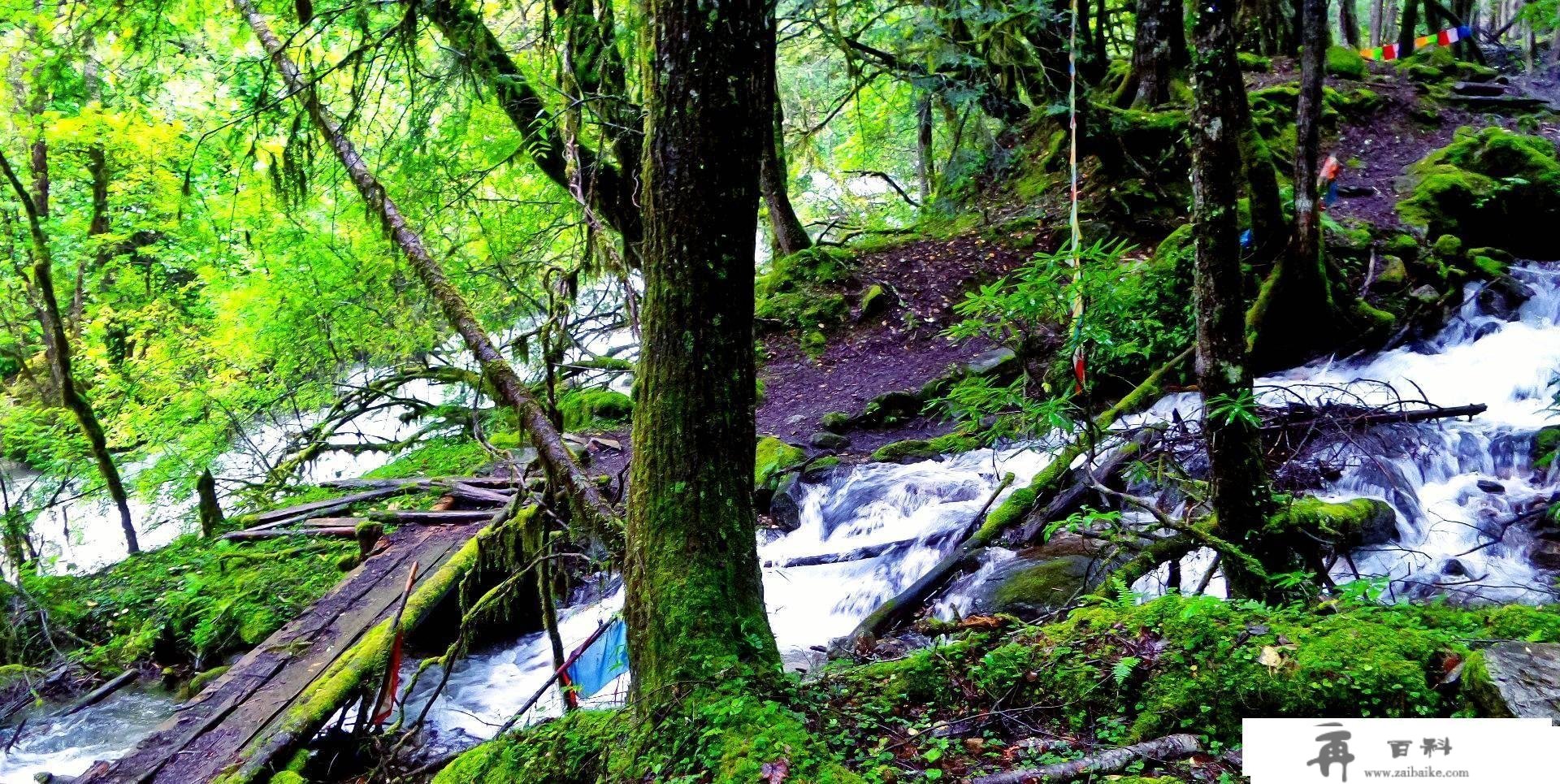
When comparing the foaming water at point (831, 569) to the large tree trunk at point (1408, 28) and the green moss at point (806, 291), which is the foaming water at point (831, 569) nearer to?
the green moss at point (806, 291)

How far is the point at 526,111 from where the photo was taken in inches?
411

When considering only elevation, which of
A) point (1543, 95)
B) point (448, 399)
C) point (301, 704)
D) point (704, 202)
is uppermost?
point (1543, 95)

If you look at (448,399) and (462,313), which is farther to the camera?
(448,399)

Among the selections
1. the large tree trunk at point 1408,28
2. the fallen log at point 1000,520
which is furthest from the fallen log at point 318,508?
the large tree trunk at point 1408,28

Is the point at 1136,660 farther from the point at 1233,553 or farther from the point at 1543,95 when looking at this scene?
the point at 1543,95

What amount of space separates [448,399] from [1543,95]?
20.6 meters

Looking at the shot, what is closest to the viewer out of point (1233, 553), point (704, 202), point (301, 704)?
point (704, 202)

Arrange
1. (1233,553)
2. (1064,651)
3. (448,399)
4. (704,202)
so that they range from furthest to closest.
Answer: (448,399)
(1233,553)
(1064,651)
(704,202)

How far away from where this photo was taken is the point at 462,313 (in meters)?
6.01

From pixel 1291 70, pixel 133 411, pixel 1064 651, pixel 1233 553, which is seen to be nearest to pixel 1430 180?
pixel 1291 70

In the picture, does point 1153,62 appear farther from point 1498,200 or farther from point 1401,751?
point 1401,751

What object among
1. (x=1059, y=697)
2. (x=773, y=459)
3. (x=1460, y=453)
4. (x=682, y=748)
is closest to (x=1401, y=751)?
(x=1059, y=697)

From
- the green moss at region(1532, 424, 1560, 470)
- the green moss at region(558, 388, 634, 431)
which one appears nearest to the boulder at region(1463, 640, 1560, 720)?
the green moss at region(1532, 424, 1560, 470)

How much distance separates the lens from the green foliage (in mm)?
7605
